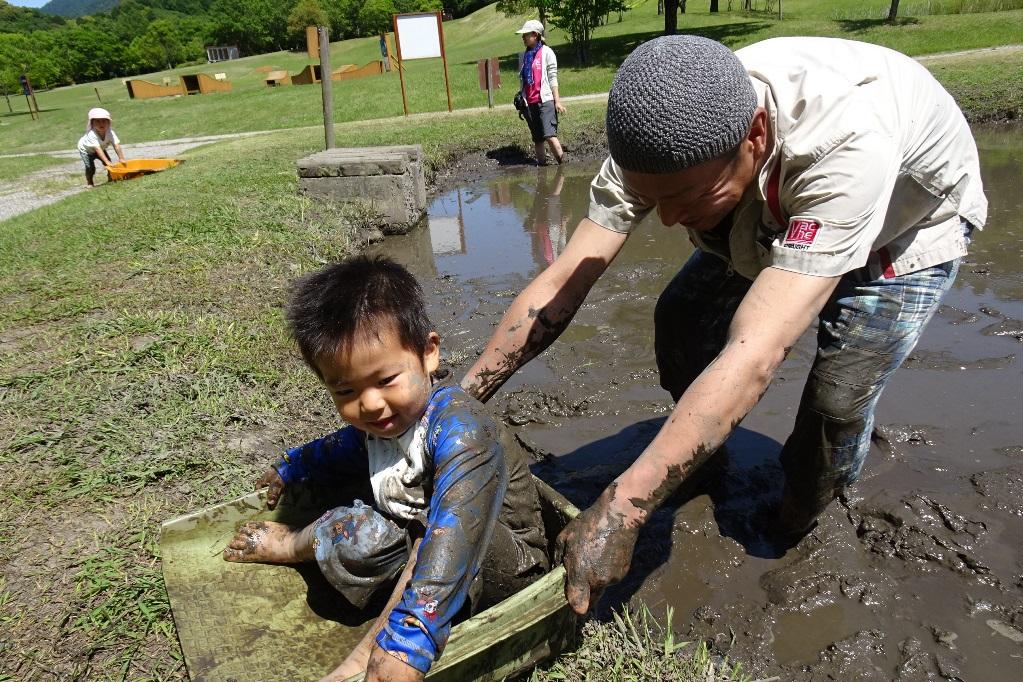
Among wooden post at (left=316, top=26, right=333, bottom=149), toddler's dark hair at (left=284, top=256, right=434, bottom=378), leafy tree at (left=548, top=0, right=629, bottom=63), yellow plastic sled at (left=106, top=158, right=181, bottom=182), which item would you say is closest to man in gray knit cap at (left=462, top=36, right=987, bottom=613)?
toddler's dark hair at (left=284, top=256, right=434, bottom=378)

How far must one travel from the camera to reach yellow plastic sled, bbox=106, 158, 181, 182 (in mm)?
10461

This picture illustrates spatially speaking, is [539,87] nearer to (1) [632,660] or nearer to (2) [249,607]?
(2) [249,607]

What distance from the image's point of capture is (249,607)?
2.46 meters

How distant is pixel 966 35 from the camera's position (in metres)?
20.0

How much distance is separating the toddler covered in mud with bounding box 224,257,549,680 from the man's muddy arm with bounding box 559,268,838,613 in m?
0.29

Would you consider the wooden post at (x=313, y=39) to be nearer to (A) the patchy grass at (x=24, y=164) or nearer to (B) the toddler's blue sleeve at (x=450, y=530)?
(B) the toddler's blue sleeve at (x=450, y=530)

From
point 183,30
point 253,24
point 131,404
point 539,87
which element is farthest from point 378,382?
point 183,30

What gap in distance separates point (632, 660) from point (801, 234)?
1287mm

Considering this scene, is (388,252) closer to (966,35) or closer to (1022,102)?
(1022,102)

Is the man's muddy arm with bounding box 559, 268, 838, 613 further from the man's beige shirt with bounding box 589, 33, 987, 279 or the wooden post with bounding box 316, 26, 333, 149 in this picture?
the wooden post with bounding box 316, 26, 333, 149

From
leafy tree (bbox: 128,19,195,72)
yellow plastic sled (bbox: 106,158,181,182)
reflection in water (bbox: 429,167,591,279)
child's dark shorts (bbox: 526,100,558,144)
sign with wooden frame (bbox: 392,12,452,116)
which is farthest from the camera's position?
leafy tree (bbox: 128,19,195,72)

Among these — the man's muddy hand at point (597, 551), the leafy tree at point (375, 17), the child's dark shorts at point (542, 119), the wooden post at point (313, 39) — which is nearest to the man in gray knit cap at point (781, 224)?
the man's muddy hand at point (597, 551)

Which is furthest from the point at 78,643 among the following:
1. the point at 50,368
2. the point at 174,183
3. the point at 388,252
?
the point at 174,183

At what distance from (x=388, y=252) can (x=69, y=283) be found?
2.58 meters
